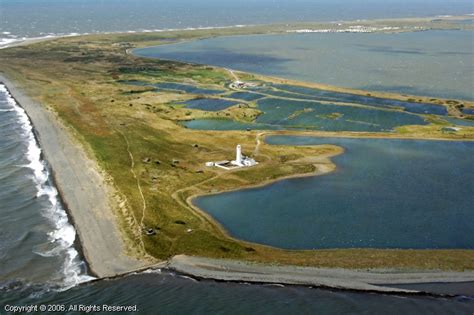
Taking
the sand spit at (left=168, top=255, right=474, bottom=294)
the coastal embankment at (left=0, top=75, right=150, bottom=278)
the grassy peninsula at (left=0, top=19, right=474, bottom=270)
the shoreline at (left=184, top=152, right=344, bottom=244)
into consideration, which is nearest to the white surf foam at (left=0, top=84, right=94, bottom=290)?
the coastal embankment at (left=0, top=75, right=150, bottom=278)

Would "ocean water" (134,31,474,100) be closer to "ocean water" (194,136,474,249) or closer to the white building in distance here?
"ocean water" (194,136,474,249)

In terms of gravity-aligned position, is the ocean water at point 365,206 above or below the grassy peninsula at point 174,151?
below

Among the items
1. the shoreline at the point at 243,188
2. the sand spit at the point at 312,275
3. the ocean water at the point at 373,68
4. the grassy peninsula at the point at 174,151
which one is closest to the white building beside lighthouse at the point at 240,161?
the grassy peninsula at the point at 174,151

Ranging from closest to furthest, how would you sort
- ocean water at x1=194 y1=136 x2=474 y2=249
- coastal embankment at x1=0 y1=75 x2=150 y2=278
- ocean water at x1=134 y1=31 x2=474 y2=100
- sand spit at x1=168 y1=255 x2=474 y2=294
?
sand spit at x1=168 y1=255 x2=474 y2=294
coastal embankment at x1=0 y1=75 x2=150 y2=278
ocean water at x1=194 y1=136 x2=474 y2=249
ocean water at x1=134 y1=31 x2=474 y2=100

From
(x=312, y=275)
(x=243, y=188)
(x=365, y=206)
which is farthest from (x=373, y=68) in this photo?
(x=312, y=275)

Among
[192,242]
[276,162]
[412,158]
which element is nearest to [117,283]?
[192,242]

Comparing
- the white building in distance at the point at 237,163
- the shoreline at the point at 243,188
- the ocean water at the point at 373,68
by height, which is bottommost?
the shoreline at the point at 243,188

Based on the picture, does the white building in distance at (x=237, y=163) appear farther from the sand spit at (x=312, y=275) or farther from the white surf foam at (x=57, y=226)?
the sand spit at (x=312, y=275)
